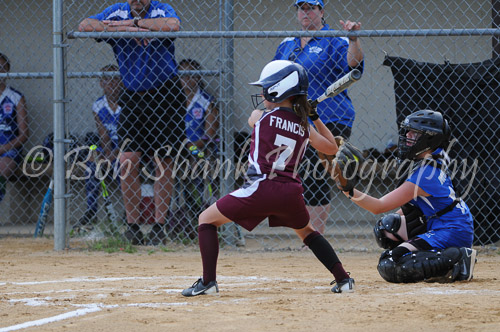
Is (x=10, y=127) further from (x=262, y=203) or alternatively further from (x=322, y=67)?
(x=262, y=203)

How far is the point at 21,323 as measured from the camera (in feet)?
11.0

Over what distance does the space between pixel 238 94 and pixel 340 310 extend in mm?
5425

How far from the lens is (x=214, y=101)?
7.68 meters

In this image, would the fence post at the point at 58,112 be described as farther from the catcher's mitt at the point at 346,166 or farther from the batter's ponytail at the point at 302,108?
the catcher's mitt at the point at 346,166

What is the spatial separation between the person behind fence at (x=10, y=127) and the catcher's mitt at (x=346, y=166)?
15.8ft

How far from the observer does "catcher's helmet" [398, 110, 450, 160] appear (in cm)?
474

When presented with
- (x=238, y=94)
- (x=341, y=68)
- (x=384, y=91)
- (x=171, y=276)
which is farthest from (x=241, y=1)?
(x=171, y=276)

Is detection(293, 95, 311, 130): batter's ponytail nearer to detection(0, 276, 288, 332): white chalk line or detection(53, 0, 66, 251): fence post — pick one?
detection(0, 276, 288, 332): white chalk line

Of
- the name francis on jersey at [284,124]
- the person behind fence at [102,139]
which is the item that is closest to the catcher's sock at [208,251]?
the name francis on jersey at [284,124]

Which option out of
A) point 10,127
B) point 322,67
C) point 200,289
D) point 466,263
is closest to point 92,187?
point 10,127

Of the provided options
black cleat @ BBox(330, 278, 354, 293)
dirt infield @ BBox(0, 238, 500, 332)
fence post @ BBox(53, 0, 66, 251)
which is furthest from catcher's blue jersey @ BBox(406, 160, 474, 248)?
fence post @ BBox(53, 0, 66, 251)

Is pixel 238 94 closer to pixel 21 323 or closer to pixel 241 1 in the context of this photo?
pixel 241 1

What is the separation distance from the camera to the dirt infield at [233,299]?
3254mm

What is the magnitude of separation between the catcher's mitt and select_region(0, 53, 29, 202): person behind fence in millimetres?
4816
